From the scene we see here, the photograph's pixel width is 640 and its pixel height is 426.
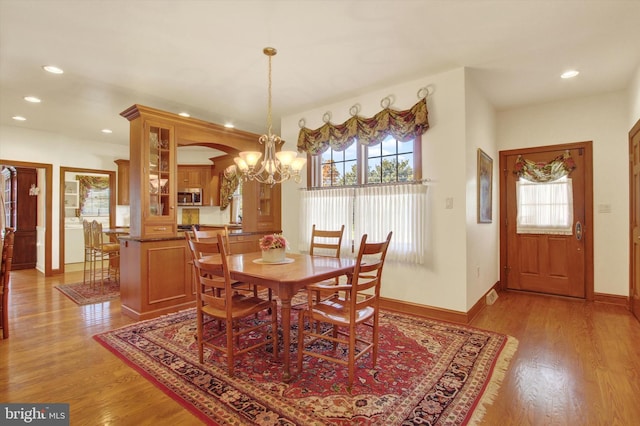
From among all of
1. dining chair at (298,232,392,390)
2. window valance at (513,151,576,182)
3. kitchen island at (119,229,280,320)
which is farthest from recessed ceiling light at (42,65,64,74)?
window valance at (513,151,576,182)

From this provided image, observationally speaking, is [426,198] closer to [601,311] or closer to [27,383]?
[601,311]

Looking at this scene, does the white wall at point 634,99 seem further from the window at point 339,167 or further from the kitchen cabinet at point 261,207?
the kitchen cabinet at point 261,207

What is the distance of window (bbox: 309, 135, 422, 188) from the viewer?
12.4ft

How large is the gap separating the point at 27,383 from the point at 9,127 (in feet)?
17.5

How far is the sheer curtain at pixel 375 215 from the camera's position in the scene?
140 inches

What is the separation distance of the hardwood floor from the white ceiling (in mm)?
2645

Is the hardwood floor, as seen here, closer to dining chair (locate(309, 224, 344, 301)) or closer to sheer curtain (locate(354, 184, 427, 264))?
sheer curtain (locate(354, 184, 427, 264))

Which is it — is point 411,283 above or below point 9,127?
below

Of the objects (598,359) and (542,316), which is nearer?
(598,359)

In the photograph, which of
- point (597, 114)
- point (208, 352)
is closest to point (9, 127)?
point (208, 352)

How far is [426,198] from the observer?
11.6ft

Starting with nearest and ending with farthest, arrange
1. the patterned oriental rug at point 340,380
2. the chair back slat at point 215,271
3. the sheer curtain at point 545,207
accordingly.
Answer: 1. the patterned oriental rug at point 340,380
2. the chair back slat at point 215,271
3. the sheer curtain at point 545,207

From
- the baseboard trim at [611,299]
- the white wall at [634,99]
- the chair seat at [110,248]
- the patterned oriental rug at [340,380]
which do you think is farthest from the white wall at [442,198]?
the chair seat at [110,248]

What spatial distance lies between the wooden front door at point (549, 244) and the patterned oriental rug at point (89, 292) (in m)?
5.73
